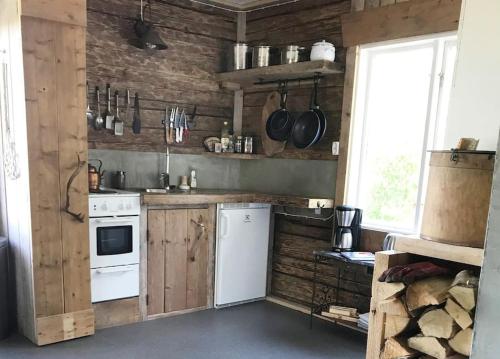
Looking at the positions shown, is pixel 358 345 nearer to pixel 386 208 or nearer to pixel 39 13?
pixel 386 208

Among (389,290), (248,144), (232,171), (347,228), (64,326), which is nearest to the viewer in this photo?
(389,290)

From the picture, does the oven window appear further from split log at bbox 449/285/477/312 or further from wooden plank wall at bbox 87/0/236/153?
split log at bbox 449/285/477/312

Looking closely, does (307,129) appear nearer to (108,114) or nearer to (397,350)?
(108,114)

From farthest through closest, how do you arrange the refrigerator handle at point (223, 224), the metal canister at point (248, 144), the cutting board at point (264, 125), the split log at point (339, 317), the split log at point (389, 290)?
the metal canister at point (248, 144)
the cutting board at point (264, 125)
the refrigerator handle at point (223, 224)
the split log at point (339, 317)
the split log at point (389, 290)

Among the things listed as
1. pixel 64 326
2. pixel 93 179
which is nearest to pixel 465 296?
pixel 64 326

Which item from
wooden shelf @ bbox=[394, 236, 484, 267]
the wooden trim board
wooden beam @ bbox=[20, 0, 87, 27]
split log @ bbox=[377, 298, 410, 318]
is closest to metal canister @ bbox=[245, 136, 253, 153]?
wooden beam @ bbox=[20, 0, 87, 27]

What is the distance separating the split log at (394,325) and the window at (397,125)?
1.73 m

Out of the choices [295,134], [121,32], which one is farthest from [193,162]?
[121,32]

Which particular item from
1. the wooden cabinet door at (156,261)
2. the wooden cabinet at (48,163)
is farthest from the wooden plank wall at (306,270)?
the wooden cabinet at (48,163)

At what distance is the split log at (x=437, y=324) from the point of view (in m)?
1.42

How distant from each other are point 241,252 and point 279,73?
1646 millimetres

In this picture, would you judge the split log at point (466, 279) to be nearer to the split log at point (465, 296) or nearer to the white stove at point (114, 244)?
the split log at point (465, 296)

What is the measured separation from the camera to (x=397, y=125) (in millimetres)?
3291

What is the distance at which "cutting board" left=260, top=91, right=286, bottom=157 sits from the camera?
158 inches
